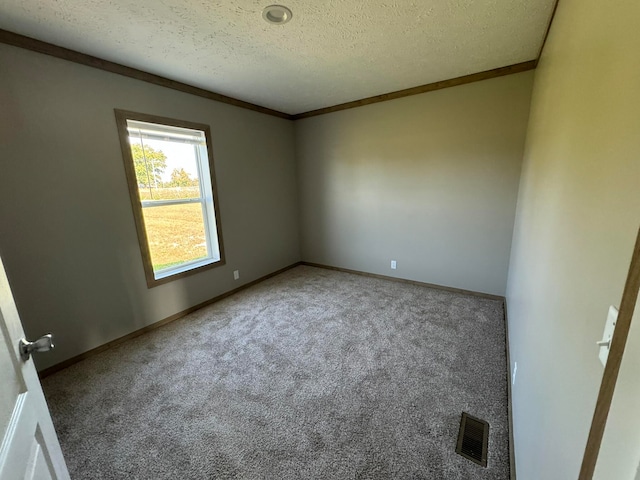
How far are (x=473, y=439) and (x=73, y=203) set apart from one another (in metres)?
3.15

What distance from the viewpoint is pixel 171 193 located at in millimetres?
2809

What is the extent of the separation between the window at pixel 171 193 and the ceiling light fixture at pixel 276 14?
1525mm

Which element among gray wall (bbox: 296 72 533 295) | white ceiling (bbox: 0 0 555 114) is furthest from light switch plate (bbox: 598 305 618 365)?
gray wall (bbox: 296 72 533 295)

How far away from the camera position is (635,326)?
0.35 m

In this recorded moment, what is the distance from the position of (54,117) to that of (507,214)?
161 inches

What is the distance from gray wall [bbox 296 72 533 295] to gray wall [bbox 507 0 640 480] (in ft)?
5.36

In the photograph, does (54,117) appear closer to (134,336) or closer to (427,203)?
(134,336)

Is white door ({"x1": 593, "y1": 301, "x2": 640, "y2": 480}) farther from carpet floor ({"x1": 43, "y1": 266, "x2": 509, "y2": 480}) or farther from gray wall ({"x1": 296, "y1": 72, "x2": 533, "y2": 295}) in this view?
gray wall ({"x1": 296, "y1": 72, "x2": 533, "y2": 295})

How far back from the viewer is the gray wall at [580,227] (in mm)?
521

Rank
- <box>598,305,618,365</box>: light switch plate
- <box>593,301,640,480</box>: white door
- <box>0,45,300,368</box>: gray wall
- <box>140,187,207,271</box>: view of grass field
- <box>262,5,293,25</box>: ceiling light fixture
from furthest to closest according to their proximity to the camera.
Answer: <box>140,187,207,271</box>: view of grass field < <box>0,45,300,368</box>: gray wall < <box>262,5,293,25</box>: ceiling light fixture < <box>598,305,618,365</box>: light switch plate < <box>593,301,640,480</box>: white door

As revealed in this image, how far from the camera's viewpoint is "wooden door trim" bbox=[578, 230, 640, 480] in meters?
0.37

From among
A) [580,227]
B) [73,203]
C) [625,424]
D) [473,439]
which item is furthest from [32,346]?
[473,439]

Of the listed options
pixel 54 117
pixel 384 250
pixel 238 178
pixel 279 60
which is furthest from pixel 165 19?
pixel 384 250

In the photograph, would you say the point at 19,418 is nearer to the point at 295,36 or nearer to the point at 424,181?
the point at 295,36
